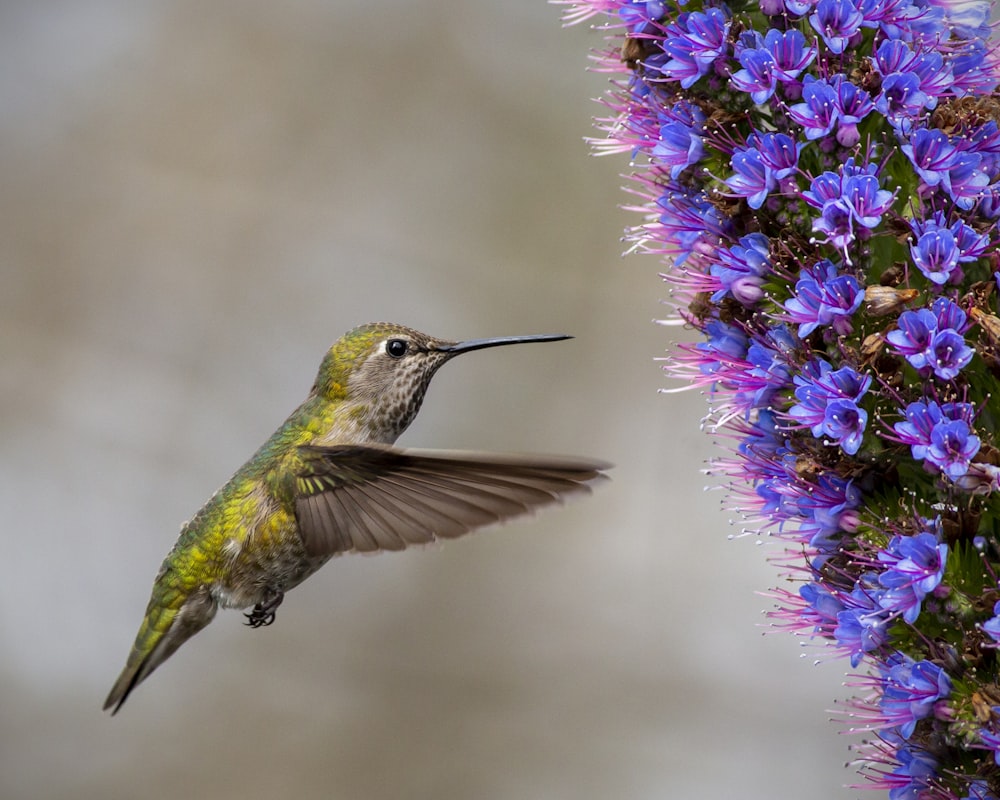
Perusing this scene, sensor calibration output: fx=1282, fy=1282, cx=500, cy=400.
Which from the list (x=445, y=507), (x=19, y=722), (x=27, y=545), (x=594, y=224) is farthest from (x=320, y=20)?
(x=445, y=507)

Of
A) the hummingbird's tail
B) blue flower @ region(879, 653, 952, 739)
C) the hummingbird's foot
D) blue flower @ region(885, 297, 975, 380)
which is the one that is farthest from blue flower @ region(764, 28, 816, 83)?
the hummingbird's tail

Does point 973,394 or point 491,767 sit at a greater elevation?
point 973,394

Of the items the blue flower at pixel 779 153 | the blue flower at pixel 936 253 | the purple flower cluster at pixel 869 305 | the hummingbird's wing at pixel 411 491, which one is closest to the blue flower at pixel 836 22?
the purple flower cluster at pixel 869 305

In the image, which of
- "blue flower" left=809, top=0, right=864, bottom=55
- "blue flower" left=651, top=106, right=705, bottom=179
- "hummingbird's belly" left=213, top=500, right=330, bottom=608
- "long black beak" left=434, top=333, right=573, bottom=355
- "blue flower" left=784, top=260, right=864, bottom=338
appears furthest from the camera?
"hummingbird's belly" left=213, top=500, right=330, bottom=608

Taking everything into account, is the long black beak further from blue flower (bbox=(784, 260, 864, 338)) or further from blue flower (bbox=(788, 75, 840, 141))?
blue flower (bbox=(788, 75, 840, 141))

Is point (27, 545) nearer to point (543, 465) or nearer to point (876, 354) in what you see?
point (543, 465)

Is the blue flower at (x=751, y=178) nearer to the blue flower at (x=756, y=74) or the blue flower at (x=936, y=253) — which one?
the blue flower at (x=756, y=74)
